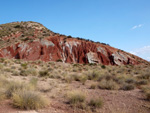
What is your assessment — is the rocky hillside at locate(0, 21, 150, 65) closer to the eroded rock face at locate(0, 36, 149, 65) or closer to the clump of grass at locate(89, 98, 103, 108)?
the eroded rock face at locate(0, 36, 149, 65)

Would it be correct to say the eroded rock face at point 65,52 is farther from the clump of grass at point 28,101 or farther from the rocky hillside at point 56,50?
the clump of grass at point 28,101

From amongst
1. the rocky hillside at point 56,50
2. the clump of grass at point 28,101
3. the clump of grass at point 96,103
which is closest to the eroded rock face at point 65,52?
the rocky hillside at point 56,50

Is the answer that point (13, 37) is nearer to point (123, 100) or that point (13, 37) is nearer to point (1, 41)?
point (1, 41)

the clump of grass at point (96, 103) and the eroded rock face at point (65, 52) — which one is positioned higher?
the eroded rock face at point (65, 52)

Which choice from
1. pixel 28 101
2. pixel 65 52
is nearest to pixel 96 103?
pixel 28 101

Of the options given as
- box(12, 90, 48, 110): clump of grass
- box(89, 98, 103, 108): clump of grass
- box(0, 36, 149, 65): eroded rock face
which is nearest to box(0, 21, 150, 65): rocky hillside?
box(0, 36, 149, 65): eroded rock face

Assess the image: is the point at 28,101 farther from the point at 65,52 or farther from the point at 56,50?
the point at 65,52

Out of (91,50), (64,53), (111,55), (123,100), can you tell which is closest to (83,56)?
(91,50)

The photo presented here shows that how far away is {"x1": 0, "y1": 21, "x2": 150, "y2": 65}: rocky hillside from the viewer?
3459 centimetres

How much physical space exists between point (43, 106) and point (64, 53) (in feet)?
110

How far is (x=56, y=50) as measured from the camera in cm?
3725

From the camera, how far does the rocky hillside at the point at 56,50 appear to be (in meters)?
34.6

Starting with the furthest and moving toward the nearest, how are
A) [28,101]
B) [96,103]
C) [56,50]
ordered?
[56,50] < [96,103] < [28,101]

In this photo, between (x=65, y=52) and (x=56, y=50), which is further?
(x=65, y=52)
